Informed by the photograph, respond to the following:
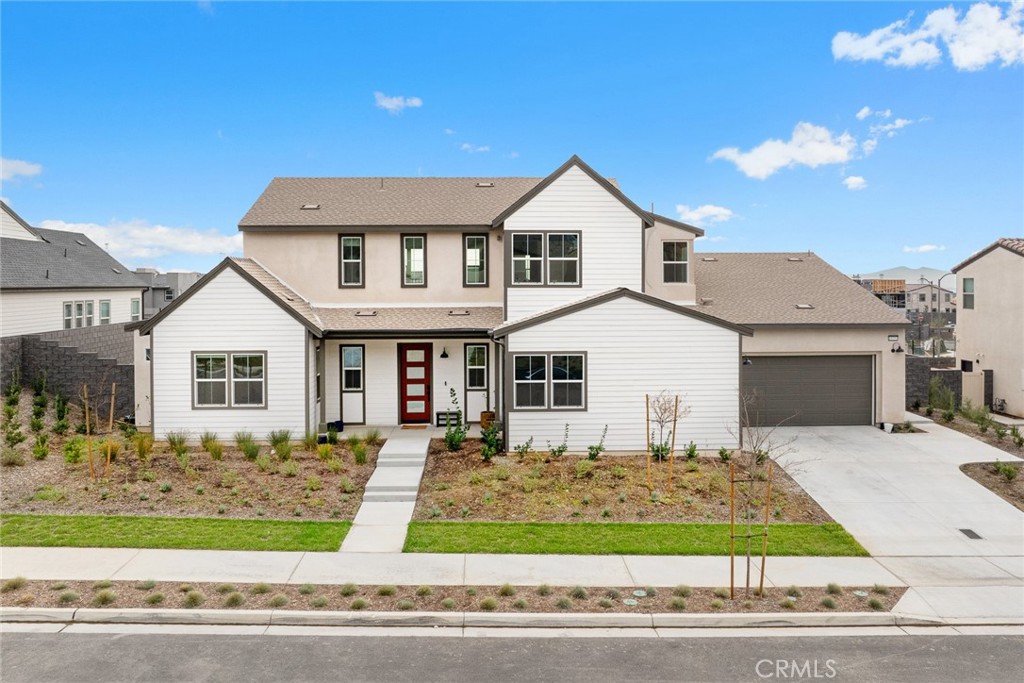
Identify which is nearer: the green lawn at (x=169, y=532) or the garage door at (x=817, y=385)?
the green lawn at (x=169, y=532)

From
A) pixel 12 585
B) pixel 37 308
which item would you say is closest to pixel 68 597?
pixel 12 585

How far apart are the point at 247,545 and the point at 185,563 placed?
3.19 ft

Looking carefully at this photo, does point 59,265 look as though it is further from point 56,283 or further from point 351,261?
point 351,261

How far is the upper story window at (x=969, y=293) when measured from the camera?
25.5m

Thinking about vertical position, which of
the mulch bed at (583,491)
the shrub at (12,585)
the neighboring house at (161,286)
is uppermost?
the neighboring house at (161,286)

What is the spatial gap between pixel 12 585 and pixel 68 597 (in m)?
0.99

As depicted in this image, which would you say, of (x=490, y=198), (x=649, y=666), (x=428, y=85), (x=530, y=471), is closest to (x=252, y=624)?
(x=649, y=666)

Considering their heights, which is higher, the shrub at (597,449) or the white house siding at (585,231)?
the white house siding at (585,231)

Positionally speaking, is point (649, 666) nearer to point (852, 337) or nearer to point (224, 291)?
point (224, 291)

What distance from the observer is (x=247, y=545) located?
11.0 metres

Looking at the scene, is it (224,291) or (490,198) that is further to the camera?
(490,198)

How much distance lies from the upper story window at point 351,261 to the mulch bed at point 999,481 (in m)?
16.4

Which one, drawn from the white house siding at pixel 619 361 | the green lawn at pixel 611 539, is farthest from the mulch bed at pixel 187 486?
the white house siding at pixel 619 361

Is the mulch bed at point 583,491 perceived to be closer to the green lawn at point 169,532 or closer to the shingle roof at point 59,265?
the green lawn at point 169,532
